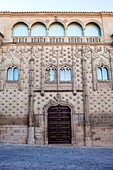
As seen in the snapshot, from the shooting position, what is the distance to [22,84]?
14398 mm

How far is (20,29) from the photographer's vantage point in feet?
52.0

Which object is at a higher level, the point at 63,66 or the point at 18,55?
the point at 18,55

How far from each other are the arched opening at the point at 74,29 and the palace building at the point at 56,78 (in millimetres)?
81

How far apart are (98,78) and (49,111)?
4.46 meters

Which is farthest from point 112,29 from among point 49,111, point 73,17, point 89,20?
point 49,111

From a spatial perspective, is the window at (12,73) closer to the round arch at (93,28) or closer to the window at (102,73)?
the window at (102,73)

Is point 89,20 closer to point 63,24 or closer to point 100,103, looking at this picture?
point 63,24

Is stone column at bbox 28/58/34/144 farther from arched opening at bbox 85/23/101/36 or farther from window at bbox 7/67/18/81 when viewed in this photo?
arched opening at bbox 85/23/101/36

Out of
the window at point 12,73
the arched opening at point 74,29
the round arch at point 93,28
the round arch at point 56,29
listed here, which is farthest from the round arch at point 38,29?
the round arch at point 93,28

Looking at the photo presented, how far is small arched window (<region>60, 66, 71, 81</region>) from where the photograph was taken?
1474 cm

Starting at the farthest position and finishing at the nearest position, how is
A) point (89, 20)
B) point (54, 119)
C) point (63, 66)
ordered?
point (89, 20) → point (63, 66) → point (54, 119)

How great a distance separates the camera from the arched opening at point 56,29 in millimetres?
15686

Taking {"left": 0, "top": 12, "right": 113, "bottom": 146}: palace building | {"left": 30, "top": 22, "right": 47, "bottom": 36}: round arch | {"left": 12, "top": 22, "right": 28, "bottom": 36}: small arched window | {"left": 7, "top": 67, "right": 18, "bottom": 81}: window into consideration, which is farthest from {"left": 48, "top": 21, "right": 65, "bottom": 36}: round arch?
{"left": 7, "top": 67, "right": 18, "bottom": 81}: window

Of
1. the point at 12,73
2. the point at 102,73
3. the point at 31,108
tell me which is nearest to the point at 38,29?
the point at 12,73
